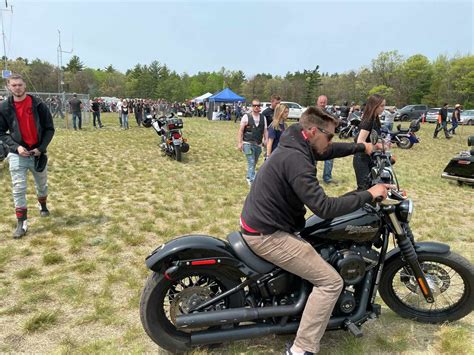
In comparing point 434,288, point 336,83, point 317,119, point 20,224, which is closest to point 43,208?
point 20,224

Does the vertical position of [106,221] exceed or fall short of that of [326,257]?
it falls short

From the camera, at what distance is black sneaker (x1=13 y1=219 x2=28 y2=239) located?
5.05 metres

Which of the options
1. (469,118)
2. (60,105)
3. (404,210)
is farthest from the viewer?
(469,118)

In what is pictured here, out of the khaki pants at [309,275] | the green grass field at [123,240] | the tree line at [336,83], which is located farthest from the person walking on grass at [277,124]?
the tree line at [336,83]

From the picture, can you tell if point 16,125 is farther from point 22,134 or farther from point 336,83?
point 336,83

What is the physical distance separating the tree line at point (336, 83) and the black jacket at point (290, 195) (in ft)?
199

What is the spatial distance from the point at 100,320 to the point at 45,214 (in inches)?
127

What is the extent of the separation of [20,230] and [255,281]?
12.6 ft

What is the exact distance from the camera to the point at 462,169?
870cm

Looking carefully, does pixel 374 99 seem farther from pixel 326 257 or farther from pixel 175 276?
pixel 175 276

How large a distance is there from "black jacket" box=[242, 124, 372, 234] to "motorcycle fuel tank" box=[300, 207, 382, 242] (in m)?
0.11

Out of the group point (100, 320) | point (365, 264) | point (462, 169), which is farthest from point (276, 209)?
point (462, 169)

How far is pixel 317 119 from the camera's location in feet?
8.77

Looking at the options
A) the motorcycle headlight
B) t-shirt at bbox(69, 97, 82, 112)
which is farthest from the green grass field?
t-shirt at bbox(69, 97, 82, 112)
